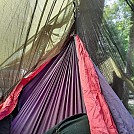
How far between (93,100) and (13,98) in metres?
0.60

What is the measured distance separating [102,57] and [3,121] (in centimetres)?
76

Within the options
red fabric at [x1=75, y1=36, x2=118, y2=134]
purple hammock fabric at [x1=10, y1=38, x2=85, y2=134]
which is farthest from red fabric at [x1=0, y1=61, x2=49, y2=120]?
red fabric at [x1=75, y1=36, x2=118, y2=134]

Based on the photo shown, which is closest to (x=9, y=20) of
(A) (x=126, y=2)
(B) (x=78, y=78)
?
(B) (x=78, y=78)

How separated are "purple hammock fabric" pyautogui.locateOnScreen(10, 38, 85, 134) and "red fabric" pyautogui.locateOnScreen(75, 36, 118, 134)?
135 millimetres

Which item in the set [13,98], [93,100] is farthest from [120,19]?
[13,98]

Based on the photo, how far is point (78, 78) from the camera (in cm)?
167

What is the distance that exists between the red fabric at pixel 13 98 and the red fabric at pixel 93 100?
345 mm

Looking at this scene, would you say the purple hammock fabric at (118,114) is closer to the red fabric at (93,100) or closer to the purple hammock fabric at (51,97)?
the red fabric at (93,100)

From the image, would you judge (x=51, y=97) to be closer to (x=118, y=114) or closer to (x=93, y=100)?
(x=93, y=100)

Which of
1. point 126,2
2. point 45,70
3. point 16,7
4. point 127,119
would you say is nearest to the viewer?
point 127,119

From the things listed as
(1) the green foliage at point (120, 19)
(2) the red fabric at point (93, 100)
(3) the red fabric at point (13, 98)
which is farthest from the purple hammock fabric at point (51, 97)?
(1) the green foliage at point (120, 19)

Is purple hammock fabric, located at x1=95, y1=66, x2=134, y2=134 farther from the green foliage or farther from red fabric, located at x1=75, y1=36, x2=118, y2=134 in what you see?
the green foliage

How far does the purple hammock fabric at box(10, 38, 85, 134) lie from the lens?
1.59m

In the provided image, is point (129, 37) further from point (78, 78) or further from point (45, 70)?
point (45, 70)
